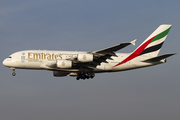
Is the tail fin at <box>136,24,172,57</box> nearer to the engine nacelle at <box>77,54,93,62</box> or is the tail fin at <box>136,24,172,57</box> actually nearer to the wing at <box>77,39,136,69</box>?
the wing at <box>77,39,136,69</box>

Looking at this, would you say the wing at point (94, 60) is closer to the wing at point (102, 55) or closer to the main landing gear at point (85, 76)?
the wing at point (102, 55)

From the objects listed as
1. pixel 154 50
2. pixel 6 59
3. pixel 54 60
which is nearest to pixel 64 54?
pixel 54 60

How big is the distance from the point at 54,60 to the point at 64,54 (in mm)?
1661

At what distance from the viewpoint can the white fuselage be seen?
42750 mm

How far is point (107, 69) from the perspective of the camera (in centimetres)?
4447

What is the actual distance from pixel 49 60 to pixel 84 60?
5.26m

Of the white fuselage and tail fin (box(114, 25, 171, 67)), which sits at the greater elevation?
tail fin (box(114, 25, 171, 67))

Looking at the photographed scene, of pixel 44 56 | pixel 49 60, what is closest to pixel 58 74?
pixel 49 60

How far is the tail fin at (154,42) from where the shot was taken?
4649cm

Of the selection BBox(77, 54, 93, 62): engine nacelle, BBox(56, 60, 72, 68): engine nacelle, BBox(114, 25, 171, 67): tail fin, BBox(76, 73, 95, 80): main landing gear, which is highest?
BBox(114, 25, 171, 67): tail fin

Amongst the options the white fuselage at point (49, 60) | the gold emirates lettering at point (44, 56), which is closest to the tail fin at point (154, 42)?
the white fuselage at point (49, 60)

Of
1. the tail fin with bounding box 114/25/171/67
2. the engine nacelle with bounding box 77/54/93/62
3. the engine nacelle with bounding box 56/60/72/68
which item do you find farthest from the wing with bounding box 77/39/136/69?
the tail fin with bounding box 114/25/171/67

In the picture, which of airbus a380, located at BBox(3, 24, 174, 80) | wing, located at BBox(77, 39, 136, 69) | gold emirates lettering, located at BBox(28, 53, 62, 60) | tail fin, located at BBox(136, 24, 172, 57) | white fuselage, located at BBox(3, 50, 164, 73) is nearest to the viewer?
wing, located at BBox(77, 39, 136, 69)

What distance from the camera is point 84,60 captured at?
40531 millimetres
